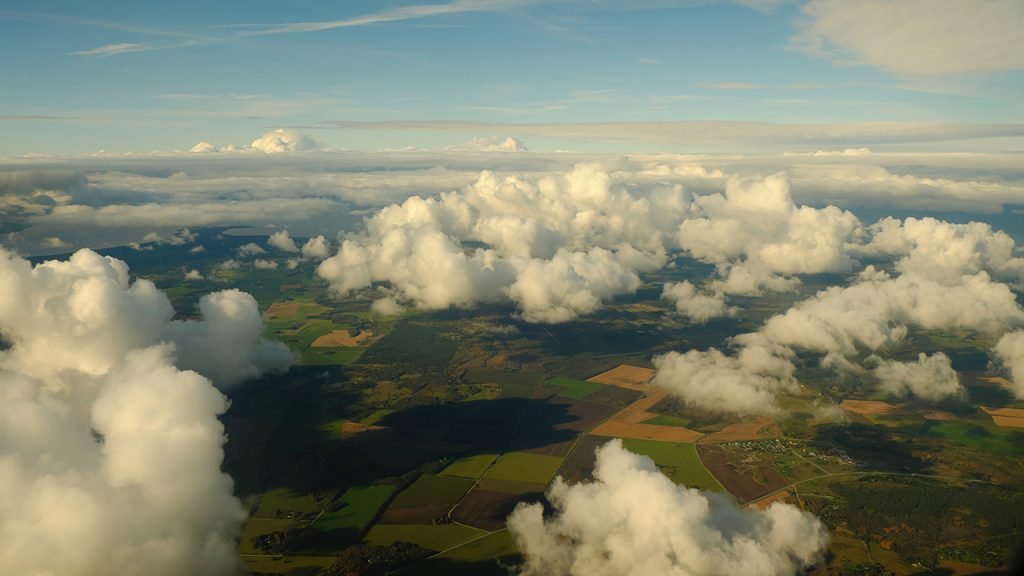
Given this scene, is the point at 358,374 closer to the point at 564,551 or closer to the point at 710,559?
the point at 564,551

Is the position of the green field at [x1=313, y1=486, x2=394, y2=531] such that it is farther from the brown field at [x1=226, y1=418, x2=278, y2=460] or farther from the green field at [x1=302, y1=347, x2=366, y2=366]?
the green field at [x1=302, y1=347, x2=366, y2=366]

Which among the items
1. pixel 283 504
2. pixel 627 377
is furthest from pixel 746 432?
pixel 283 504

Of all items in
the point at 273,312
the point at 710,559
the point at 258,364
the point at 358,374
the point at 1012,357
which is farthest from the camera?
the point at 273,312

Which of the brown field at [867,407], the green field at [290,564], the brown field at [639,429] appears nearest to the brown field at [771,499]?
the brown field at [639,429]

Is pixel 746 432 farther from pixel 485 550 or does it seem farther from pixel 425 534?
pixel 425 534

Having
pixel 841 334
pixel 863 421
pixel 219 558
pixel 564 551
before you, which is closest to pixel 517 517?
pixel 564 551

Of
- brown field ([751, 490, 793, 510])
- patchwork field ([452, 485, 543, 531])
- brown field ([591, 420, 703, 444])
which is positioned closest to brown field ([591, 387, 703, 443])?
brown field ([591, 420, 703, 444])
